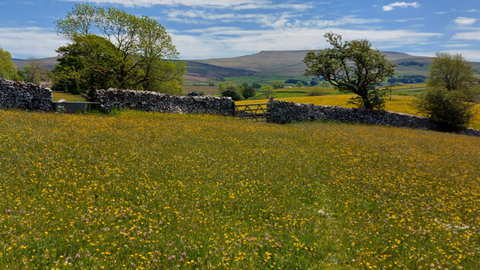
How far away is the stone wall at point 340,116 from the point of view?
27906 millimetres

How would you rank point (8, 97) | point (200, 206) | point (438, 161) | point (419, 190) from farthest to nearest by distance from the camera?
1. point (8, 97)
2. point (438, 161)
3. point (419, 190)
4. point (200, 206)

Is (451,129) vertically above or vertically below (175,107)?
below

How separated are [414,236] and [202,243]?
4721 mm

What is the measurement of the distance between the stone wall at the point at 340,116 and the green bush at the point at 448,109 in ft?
4.72

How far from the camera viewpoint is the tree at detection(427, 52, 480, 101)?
56375 mm

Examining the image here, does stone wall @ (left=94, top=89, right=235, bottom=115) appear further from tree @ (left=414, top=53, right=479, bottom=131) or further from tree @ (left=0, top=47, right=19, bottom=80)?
tree @ (left=0, top=47, right=19, bottom=80)

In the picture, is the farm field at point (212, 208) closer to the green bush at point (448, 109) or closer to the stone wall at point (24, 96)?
the stone wall at point (24, 96)

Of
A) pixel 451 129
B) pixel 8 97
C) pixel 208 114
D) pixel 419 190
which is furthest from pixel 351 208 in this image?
pixel 451 129

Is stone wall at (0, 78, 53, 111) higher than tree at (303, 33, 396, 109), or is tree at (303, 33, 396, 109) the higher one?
tree at (303, 33, 396, 109)

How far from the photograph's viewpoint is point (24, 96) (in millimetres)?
17344

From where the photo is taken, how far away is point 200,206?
6.63 metres

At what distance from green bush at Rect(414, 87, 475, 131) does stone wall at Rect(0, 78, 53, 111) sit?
47.3m

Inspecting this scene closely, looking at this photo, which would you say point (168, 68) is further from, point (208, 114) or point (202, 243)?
point (202, 243)

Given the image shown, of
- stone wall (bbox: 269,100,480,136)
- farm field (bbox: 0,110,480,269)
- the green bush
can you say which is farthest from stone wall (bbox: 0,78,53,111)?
the green bush
